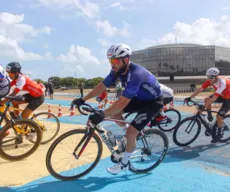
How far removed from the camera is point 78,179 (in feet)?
13.9

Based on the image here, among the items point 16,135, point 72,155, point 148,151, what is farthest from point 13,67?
point 148,151

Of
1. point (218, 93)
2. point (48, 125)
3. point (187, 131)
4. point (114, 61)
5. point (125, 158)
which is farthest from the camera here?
point (48, 125)

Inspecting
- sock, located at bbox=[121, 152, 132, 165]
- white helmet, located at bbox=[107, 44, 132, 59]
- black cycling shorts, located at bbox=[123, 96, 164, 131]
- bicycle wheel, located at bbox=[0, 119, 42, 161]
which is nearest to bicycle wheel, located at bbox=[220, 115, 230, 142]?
black cycling shorts, located at bbox=[123, 96, 164, 131]

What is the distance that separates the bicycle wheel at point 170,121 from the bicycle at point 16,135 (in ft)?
13.8

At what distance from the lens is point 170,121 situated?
8.16m

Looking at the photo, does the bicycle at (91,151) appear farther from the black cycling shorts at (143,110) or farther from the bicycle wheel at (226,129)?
the bicycle wheel at (226,129)

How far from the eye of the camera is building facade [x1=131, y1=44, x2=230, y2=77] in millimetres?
81188

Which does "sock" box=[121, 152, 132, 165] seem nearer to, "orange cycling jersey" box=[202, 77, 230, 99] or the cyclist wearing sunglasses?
the cyclist wearing sunglasses

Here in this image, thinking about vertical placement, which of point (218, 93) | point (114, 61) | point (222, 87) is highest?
point (114, 61)

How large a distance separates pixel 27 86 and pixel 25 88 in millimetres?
67

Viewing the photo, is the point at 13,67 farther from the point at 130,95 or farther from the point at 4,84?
the point at 130,95

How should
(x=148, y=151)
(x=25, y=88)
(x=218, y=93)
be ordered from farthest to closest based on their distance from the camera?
(x=218, y=93) < (x=25, y=88) < (x=148, y=151)

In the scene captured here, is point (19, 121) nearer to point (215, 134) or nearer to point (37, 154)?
point (37, 154)

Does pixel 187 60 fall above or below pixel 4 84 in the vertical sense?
above
